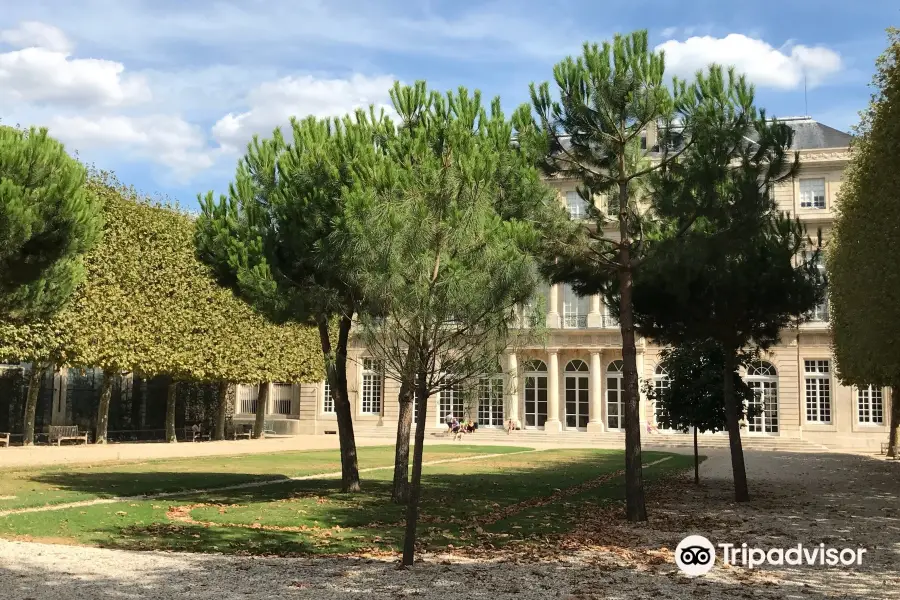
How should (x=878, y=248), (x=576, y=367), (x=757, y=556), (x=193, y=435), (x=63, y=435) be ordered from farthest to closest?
(x=576, y=367) → (x=193, y=435) → (x=63, y=435) → (x=878, y=248) → (x=757, y=556)

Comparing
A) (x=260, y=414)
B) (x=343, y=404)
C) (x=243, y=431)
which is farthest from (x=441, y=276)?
(x=243, y=431)

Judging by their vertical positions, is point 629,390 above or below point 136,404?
above

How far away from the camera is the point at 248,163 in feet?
49.4

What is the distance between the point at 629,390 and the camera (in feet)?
41.8

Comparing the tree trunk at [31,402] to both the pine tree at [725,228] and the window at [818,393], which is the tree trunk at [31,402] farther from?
the window at [818,393]

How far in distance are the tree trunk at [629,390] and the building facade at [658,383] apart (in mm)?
25002

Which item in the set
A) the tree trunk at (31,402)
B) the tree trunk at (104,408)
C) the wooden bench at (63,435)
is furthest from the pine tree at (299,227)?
the wooden bench at (63,435)

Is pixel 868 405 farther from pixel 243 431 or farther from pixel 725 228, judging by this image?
pixel 725 228

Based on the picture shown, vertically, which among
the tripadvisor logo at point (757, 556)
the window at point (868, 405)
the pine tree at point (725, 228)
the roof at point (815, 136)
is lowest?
the tripadvisor logo at point (757, 556)

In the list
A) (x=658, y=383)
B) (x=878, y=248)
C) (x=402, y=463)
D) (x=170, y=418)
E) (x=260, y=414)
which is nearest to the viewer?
(x=402, y=463)

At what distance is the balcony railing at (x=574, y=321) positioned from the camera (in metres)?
43.6

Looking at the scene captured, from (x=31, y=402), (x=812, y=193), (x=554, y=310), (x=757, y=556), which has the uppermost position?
(x=812, y=193)

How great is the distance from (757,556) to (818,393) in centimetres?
3417

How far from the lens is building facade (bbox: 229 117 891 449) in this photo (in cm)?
3928
